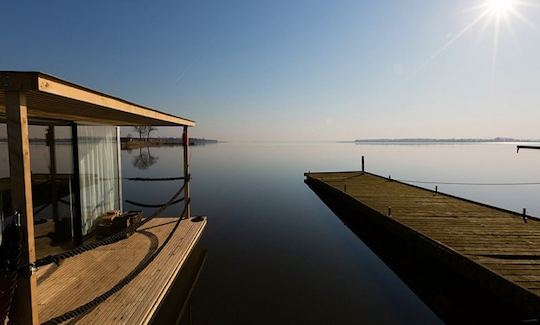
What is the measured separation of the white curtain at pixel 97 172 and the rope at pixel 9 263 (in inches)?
205

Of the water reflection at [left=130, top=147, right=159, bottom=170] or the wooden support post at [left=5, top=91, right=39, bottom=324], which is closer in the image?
the wooden support post at [left=5, top=91, right=39, bottom=324]

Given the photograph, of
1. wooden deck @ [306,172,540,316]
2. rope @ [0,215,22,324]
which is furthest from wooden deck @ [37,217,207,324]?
wooden deck @ [306,172,540,316]

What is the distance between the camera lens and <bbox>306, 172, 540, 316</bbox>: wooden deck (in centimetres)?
545

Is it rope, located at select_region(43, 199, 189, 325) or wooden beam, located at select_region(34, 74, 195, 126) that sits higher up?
wooden beam, located at select_region(34, 74, 195, 126)

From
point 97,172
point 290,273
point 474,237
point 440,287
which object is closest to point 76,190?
point 97,172

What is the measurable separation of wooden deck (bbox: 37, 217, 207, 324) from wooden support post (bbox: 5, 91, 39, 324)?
1.51m

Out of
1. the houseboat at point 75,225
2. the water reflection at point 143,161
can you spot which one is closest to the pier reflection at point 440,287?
the houseboat at point 75,225

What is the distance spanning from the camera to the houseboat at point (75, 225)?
292 centimetres

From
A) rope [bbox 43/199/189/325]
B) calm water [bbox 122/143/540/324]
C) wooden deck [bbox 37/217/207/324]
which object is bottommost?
calm water [bbox 122/143/540/324]

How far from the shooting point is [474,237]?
26.0ft

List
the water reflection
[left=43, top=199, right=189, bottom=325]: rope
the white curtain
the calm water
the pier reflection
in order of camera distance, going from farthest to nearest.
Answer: the water reflection < the white curtain < the calm water < the pier reflection < [left=43, top=199, right=189, bottom=325]: rope

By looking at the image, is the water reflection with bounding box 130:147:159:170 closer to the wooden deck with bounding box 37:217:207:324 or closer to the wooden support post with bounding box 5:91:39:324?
the wooden deck with bounding box 37:217:207:324

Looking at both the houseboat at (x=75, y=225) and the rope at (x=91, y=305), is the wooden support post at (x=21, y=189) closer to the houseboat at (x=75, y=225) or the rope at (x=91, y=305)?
the houseboat at (x=75, y=225)

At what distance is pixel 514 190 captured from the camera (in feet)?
82.2
